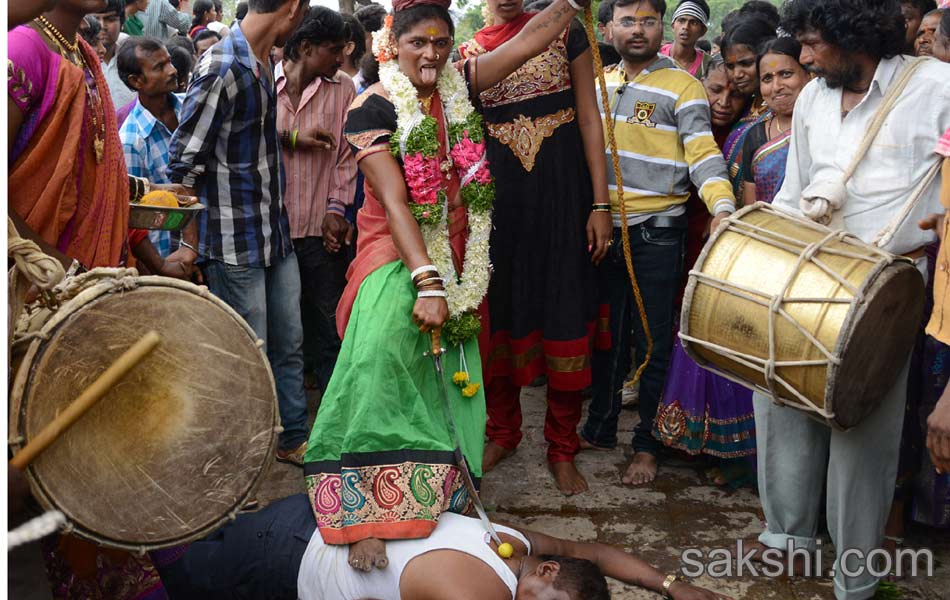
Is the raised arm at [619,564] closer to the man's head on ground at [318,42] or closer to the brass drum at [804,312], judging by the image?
the brass drum at [804,312]

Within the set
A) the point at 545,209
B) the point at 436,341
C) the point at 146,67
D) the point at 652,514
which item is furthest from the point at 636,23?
the point at 146,67

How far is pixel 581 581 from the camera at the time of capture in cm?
278

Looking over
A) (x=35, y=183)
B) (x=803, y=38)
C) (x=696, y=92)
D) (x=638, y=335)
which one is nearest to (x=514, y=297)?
(x=638, y=335)

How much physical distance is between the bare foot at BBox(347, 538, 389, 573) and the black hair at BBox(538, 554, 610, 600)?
594mm

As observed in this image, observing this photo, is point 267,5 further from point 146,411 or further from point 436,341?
point 146,411

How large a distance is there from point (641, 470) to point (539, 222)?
134cm

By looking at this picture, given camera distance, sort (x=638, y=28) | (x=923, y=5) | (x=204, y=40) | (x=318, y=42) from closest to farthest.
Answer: (x=638, y=28), (x=318, y=42), (x=923, y=5), (x=204, y=40)

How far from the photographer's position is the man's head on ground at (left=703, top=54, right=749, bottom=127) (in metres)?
4.84

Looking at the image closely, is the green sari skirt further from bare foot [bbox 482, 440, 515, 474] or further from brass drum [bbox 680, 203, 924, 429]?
bare foot [bbox 482, 440, 515, 474]

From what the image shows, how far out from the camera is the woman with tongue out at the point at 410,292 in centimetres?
324

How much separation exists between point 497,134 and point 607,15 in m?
1.43

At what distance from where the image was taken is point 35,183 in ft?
9.30

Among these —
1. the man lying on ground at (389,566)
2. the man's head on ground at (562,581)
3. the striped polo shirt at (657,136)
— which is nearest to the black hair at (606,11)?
the striped polo shirt at (657,136)

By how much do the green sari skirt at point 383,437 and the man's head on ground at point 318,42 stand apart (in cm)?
179
